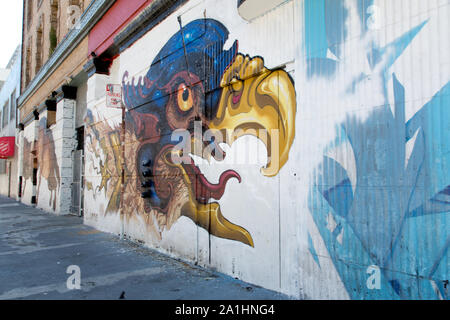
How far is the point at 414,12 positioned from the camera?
8.75 feet

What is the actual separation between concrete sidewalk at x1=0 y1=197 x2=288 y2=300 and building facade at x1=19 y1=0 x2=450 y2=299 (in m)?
0.31

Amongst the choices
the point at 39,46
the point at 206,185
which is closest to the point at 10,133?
the point at 39,46

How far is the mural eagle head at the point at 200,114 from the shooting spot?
401cm

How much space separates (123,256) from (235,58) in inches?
163

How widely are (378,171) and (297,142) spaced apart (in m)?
0.98

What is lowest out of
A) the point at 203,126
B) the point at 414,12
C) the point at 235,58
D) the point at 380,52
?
the point at 203,126

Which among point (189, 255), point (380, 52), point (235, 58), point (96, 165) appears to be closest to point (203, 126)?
point (235, 58)

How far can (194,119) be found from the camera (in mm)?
5336

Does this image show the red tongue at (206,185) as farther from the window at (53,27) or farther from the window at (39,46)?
the window at (39,46)

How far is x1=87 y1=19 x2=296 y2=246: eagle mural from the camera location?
4.04 meters

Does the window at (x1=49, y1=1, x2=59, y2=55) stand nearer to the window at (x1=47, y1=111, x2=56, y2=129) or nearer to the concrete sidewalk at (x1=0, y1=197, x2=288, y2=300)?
the window at (x1=47, y1=111, x2=56, y2=129)

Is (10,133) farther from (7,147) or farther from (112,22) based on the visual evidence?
(112,22)

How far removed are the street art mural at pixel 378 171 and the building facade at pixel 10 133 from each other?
79.8ft
